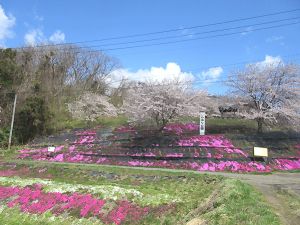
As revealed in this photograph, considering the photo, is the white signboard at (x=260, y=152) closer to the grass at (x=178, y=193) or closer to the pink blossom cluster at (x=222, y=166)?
the pink blossom cluster at (x=222, y=166)

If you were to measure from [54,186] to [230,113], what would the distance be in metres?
28.9

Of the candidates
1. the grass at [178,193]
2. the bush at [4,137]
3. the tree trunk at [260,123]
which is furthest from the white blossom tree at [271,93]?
the bush at [4,137]

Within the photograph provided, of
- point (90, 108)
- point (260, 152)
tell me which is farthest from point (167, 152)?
point (90, 108)

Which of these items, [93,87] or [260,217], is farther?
[93,87]

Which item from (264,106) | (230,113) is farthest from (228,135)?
(230,113)

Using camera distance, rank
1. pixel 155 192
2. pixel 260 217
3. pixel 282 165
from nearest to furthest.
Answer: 1. pixel 260 217
2. pixel 155 192
3. pixel 282 165

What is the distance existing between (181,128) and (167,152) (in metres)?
8.31

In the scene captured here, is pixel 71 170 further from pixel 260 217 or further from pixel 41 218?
pixel 260 217

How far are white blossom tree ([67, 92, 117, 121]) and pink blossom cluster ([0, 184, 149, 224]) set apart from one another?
28.8m

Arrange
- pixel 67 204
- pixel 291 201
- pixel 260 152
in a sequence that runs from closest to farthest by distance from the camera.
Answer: pixel 291 201, pixel 67 204, pixel 260 152

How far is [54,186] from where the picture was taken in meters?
20.6

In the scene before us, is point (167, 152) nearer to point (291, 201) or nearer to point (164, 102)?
point (164, 102)

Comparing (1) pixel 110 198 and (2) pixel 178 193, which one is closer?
(1) pixel 110 198

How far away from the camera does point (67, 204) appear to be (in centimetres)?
1769
